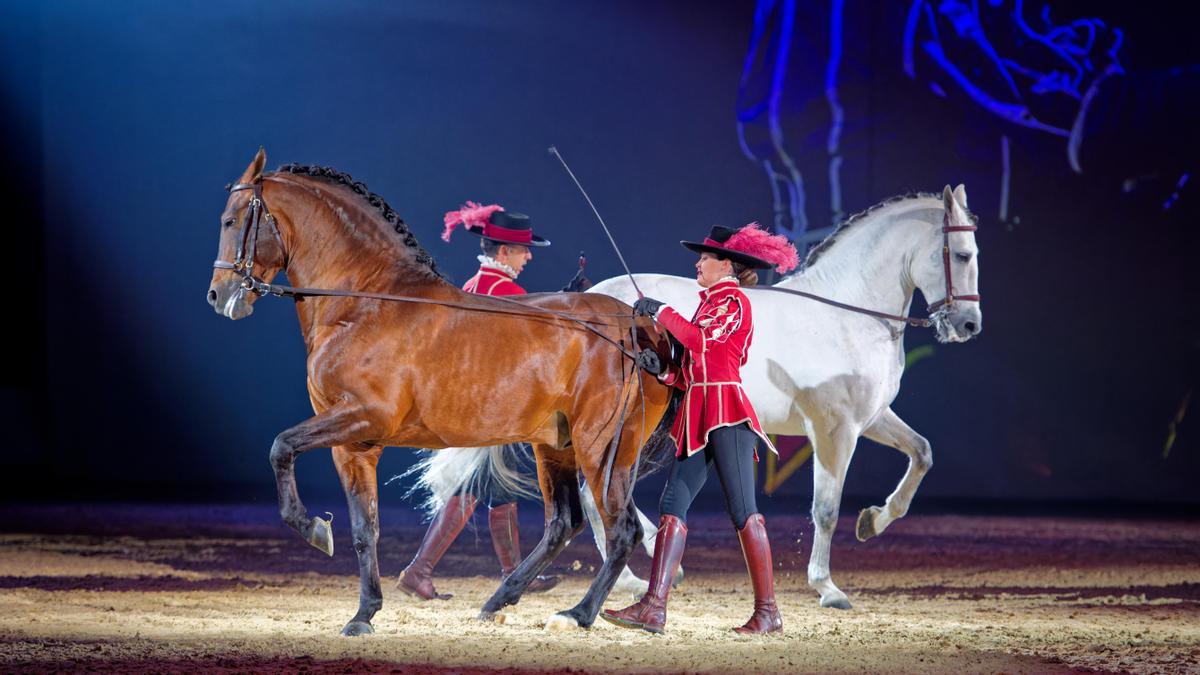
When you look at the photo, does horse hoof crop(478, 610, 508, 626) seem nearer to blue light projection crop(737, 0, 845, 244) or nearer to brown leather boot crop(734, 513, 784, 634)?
brown leather boot crop(734, 513, 784, 634)

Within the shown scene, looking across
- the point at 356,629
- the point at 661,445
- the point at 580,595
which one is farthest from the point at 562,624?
the point at 580,595

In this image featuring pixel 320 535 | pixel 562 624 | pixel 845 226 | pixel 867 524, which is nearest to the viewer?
pixel 320 535

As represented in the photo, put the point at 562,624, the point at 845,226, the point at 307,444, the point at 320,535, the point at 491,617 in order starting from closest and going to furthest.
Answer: the point at 307,444 → the point at 320,535 → the point at 562,624 → the point at 491,617 → the point at 845,226

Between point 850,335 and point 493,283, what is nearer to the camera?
point 493,283

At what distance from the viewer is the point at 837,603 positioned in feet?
18.5

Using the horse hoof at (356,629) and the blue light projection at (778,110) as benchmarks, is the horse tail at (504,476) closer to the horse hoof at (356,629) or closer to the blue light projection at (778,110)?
the horse hoof at (356,629)

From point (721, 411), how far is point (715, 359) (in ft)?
0.71

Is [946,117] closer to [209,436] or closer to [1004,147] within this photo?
[1004,147]

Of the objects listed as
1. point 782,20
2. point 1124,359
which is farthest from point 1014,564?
point 782,20

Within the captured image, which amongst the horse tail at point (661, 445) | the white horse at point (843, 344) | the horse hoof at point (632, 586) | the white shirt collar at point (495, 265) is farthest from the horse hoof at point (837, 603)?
the white shirt collar at point (495, 265)

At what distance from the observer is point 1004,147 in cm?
1002

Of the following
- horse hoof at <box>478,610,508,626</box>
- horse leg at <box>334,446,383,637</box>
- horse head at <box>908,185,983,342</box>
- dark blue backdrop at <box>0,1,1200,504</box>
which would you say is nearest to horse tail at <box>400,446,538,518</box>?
horse hoof at <box>478,610,508,626</box>

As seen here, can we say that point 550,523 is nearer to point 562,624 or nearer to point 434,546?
point 562,624

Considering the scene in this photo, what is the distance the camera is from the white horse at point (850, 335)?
5.89m
